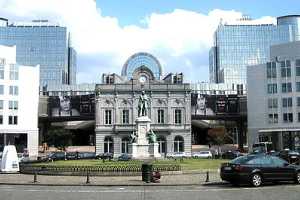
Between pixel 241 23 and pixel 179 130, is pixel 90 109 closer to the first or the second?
pixel 179 130

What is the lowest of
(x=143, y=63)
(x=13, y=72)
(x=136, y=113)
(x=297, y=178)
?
(x=297, y=178)

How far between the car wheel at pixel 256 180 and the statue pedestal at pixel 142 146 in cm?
2396

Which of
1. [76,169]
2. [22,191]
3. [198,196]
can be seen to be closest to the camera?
[198,196]

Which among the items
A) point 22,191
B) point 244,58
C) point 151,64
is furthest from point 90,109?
point 244,58

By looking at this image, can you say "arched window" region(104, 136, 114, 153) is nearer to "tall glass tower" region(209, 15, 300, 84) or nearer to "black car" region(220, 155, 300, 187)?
"black car" region(220, 155, 300, 187)

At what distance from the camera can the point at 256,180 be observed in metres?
20.9

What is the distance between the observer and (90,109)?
92875mm

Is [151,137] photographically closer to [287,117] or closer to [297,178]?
[297,178]

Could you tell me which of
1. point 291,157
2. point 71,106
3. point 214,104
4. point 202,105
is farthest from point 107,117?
point 291,157

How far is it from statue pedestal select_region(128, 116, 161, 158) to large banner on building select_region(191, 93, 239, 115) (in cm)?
4651

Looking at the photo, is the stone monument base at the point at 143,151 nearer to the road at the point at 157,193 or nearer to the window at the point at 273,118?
the road at the point at 157,193

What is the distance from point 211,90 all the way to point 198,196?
134 m

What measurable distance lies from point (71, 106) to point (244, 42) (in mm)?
87370

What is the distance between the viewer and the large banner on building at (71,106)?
93.0 m
